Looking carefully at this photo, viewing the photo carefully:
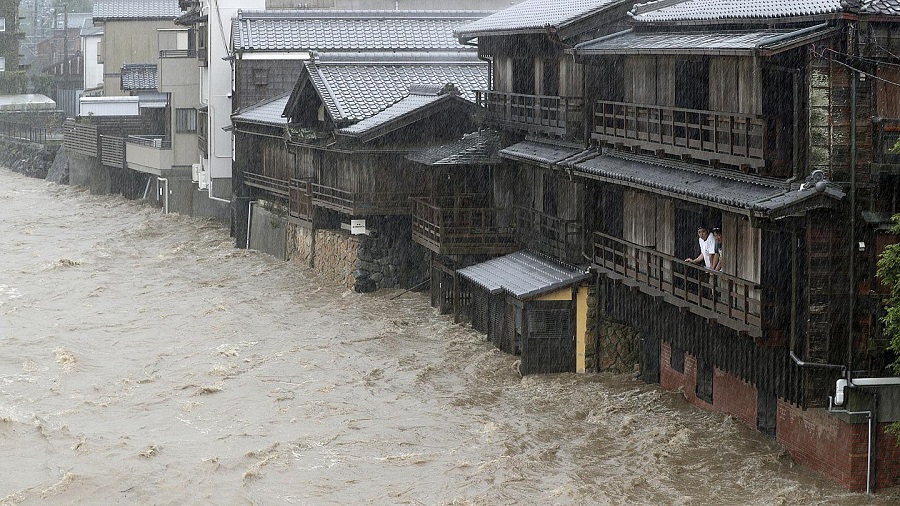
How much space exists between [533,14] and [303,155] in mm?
12764

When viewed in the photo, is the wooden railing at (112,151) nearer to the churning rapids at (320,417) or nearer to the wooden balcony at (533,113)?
the churning rapids at (320,417)

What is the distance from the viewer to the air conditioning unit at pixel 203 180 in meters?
50.4

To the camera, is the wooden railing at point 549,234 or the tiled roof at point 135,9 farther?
the tiled roof at point 135,9

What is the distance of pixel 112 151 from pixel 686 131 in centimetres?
4447

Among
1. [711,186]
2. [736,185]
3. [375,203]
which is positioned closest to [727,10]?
[711,186]

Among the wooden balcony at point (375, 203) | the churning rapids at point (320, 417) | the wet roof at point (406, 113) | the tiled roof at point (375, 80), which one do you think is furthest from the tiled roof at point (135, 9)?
the wooden balcony at point (375, 203)

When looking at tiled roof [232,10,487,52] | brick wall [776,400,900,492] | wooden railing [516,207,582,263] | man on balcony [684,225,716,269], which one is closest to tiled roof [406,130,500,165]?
wooden railing [516,207,582,263]

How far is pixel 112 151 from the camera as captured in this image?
2420 inches

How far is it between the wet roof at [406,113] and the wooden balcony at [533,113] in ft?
3.60

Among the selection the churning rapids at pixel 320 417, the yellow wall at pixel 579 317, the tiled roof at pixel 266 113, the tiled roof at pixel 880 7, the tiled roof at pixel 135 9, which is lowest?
the churning rapids at pixel 320 417

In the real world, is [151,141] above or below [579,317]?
above

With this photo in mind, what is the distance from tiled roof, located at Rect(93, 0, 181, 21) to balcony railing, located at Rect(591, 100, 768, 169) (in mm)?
46662

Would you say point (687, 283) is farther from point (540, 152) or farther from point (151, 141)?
point (151, 141)

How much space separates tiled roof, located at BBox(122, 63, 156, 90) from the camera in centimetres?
6347
